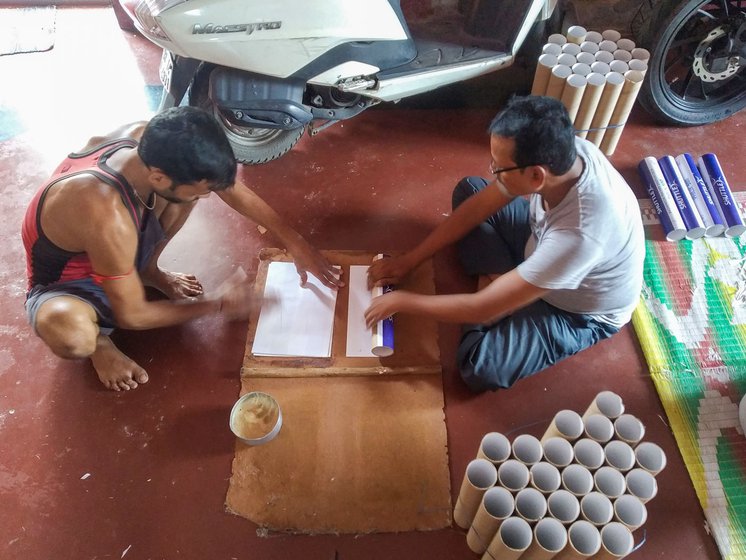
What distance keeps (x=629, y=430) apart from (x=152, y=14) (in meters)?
1.75

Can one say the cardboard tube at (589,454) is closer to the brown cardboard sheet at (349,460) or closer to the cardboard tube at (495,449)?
the cardboard tube at (495,449)

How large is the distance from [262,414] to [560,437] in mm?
843

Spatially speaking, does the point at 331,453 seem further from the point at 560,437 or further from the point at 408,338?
the point at 560,437

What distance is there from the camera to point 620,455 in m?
1.31

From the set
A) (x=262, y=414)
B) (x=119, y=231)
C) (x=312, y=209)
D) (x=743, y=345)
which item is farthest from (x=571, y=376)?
(x=119, y=231)

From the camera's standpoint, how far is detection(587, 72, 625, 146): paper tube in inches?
83.1

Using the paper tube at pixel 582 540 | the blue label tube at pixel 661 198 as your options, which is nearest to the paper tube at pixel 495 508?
the paper tube at pixel 582 540

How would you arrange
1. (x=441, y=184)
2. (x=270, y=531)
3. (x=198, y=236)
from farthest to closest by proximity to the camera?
(x=441, y=184) < (x=198, y=236) < (x=270, y=531)

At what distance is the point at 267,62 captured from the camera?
1.81 m

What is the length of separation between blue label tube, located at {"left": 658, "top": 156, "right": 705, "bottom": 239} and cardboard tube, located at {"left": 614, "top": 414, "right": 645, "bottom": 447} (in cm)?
106

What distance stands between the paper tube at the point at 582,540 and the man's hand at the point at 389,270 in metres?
0.91

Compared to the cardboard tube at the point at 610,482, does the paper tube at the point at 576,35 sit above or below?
above

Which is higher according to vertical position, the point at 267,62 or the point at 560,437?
the point at 267,62

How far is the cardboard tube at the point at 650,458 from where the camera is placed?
130 centimetres
